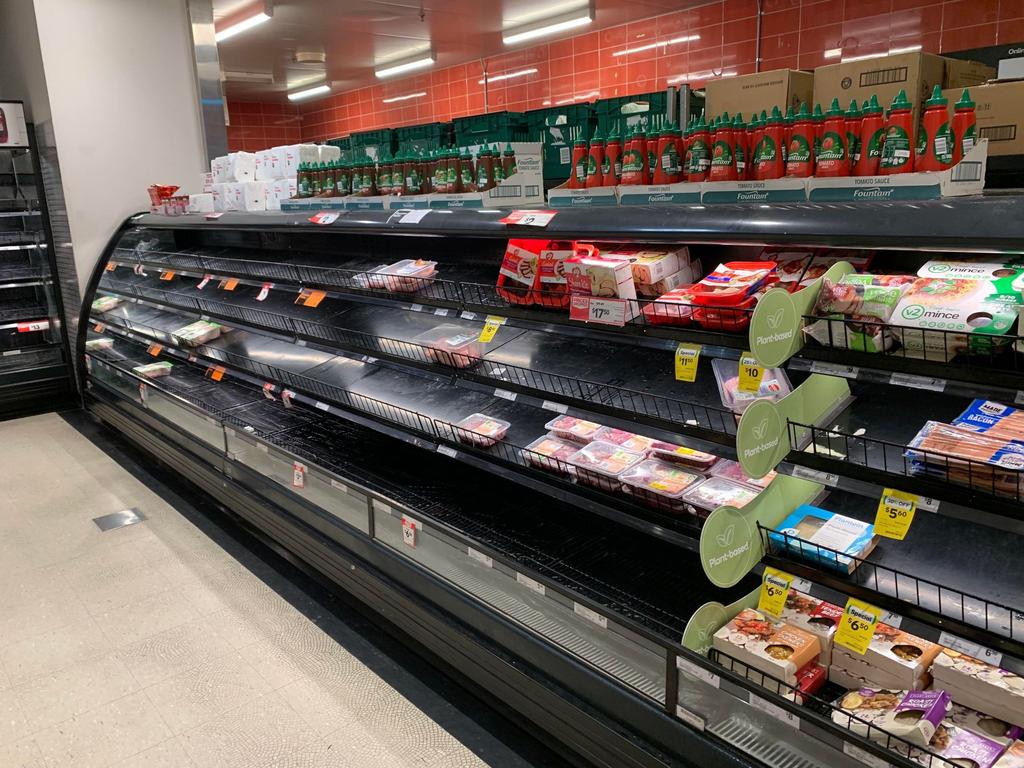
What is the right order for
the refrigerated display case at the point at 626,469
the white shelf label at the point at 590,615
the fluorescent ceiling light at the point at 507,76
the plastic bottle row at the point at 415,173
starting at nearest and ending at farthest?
the refrigerated display case at the point at 626,469
the white shelf label at the point at 590,615
the plastic bottle row at the point at 415,173
the fluorescent ceiling light at the point at 507,76

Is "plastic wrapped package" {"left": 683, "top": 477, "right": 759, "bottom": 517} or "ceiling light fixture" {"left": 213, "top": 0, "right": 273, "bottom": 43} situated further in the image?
"ceiling light fixture" {"left": 213, "top": 0, "right": 273, "bottom": 43}

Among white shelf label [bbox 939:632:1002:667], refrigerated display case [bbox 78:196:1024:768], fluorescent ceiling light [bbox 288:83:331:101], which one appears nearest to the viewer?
white shelf label [bbox 939:632:1002:667]

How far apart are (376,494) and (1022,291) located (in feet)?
6.87

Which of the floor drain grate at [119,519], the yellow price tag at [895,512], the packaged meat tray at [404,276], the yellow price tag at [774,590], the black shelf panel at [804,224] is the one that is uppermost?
the black shelf panel at [804,224]

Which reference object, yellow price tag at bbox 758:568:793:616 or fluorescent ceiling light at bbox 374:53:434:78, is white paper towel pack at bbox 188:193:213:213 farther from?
fluorescent ceiling light at bbox 374:53:434:78

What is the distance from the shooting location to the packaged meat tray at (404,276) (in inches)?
116

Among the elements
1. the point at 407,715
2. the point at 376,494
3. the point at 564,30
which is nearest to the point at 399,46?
the point at 564,30

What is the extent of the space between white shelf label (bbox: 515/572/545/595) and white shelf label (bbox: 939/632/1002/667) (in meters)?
1.04

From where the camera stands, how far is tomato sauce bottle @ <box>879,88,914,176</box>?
5.60 ft

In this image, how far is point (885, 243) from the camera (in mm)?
1580

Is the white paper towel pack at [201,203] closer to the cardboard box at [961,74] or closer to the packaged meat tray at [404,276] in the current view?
the packaged meat tray at [404,276]

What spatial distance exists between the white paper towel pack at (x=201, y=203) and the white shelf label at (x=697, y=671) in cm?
384

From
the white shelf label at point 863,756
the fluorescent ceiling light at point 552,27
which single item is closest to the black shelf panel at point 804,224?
the white shelf label at point 863,756

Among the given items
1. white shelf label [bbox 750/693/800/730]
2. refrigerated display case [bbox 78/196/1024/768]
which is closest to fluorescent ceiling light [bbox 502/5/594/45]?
refrigerated display case [bbox 78/196/1024/768]
